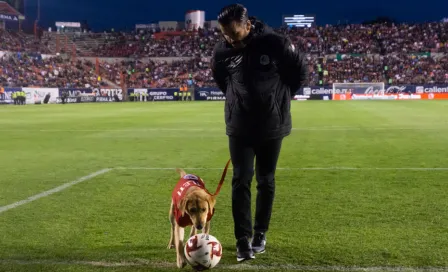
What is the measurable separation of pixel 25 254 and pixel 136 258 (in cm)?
98

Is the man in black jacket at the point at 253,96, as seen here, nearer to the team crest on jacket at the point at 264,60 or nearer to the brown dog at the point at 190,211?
the team crest on jacket at the point at 264,60

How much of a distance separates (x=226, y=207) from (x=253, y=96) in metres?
2.40

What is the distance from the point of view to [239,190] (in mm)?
4520

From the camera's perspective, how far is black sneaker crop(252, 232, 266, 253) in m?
4.49

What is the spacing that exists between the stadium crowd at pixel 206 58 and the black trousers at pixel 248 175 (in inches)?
1952

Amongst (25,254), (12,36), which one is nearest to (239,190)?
(25,254)

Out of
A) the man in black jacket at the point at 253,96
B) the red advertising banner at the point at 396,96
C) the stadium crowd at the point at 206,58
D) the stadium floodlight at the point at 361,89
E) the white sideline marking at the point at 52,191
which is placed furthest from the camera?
the stadium crowd at the point at 206,58

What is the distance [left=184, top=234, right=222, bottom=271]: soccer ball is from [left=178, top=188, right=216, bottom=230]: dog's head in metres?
0.11

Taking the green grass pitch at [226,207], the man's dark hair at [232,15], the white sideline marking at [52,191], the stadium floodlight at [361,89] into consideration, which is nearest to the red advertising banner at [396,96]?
the stadium floodlight at [361,89]

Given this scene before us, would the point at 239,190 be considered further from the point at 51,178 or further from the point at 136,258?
the point at 51,178

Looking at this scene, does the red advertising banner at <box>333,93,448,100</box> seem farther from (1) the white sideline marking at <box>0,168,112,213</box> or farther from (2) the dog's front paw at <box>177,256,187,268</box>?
(2) the dog's front paw at <box>177,256,187,268</box>

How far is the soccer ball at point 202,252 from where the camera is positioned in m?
3.97

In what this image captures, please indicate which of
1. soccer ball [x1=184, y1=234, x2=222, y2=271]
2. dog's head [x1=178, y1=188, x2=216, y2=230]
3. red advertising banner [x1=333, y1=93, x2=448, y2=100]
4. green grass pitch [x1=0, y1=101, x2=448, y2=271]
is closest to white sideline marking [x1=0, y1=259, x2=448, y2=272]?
green grass pitch [x1=0, y1=101, x2=448, y2=271]

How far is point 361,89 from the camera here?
5288 centimetres
